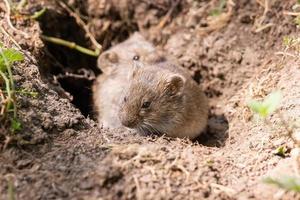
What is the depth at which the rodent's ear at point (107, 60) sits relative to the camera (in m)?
6.55

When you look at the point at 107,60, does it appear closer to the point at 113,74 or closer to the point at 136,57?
the point at 113,74

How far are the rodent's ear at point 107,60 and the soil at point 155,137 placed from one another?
0.45 meters

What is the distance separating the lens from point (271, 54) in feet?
19.8

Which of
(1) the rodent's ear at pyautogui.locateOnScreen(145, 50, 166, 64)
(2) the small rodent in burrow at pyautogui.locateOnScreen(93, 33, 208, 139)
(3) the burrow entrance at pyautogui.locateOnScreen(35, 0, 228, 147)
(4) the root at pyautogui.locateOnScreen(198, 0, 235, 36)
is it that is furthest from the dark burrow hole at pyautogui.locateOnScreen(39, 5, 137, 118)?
(4) the root at pyautogui.locateOnScreen(198, 0, 235, 36)

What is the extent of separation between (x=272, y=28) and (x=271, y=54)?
344mm

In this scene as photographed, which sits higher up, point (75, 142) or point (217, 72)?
point (217, 72)

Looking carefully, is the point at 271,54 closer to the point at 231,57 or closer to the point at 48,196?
the point at 231,57

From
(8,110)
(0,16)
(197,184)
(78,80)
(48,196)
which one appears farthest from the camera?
(78,80)

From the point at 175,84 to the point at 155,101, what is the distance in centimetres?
31

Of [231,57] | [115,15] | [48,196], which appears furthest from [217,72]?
[48,196]

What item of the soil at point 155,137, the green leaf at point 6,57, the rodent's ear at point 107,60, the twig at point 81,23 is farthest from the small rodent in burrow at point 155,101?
the green leaf at point 6,57

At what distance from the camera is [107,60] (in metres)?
6.58

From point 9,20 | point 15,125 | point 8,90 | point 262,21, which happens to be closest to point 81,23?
point 9,20

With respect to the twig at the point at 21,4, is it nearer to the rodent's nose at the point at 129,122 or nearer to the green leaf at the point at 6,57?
the green leaf at the point at 6,57
